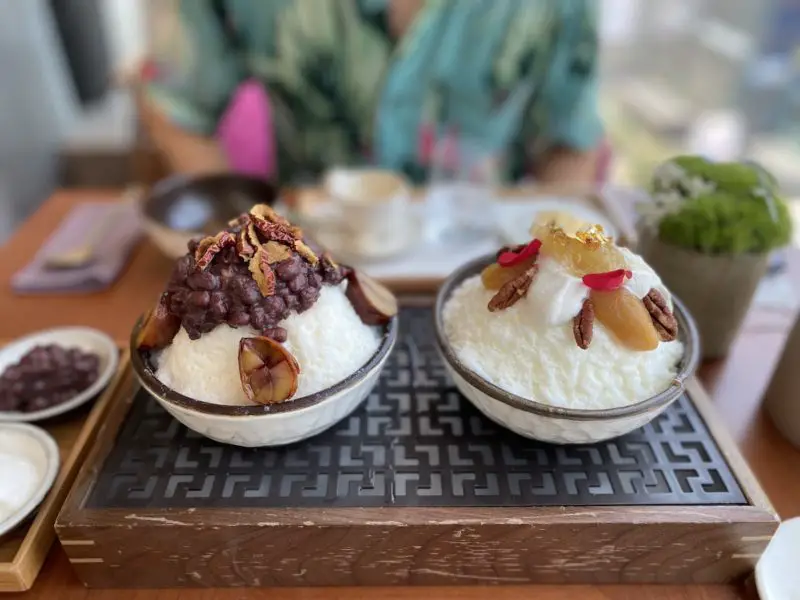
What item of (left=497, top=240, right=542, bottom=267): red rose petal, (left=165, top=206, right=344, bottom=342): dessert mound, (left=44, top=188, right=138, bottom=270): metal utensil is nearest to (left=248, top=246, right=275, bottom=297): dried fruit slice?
(left=165, top=206, right=344, bottom=342): dessert mound

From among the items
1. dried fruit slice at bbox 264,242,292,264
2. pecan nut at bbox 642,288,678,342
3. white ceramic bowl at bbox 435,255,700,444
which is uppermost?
dried fruit slice at bbox 264,242,292,264

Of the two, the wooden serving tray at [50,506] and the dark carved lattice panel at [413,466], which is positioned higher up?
the dark carved lattice panel at [413,466]

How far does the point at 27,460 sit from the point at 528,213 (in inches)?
51.0

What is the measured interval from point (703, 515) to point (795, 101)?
3326mm

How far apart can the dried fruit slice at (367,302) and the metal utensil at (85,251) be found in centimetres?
87

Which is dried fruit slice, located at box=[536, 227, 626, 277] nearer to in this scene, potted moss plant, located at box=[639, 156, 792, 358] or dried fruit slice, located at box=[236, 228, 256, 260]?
potted moss plant, located at box=[639, 156, 792, 358]

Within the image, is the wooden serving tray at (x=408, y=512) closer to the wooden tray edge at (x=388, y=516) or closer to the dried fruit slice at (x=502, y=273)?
the wooden tray edge at (x=388, y=516)

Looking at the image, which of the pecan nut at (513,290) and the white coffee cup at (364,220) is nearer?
the pecan nut at (513,290)

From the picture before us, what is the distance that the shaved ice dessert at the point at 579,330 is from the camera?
0.92 m

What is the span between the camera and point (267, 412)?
0.88 m

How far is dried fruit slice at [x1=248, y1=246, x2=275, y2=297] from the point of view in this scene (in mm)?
917

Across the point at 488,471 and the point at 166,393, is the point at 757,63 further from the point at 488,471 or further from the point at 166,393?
the point at 166,393

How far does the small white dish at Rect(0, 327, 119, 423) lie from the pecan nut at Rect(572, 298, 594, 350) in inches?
32.4

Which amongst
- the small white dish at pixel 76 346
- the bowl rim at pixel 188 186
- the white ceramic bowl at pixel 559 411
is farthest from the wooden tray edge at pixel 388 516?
the bowl rim at pixel 188 186
